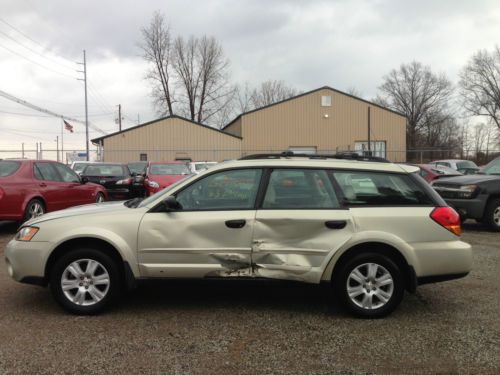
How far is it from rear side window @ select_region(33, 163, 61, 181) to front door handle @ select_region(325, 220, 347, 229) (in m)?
7.19

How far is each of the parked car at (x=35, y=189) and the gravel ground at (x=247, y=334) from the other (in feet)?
12.1

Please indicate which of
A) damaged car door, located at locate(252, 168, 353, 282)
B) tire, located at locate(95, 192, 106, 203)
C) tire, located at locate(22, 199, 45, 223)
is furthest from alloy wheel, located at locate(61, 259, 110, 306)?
tire, located at locate(95, 192, 106, 203)

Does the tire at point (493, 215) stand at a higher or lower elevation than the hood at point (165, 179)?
lower

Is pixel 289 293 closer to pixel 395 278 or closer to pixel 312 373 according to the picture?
pixel 395 278

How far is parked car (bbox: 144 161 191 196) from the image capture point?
11584 millimetres

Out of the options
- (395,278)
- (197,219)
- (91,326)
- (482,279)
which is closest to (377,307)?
(395,278)

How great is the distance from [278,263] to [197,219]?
2.88 feet

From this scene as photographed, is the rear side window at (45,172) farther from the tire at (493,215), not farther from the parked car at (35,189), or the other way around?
the tire at (493,215)

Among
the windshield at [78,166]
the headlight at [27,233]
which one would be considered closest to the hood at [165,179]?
the headlight at [27,233]

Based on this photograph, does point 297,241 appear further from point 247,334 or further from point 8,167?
point 8,167

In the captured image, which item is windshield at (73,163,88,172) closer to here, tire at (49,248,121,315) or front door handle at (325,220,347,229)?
tire at (49,248,121,315)

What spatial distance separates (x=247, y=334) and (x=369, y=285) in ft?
4.15

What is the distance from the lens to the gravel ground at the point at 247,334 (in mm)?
3369

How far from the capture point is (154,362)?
11.1 ft
